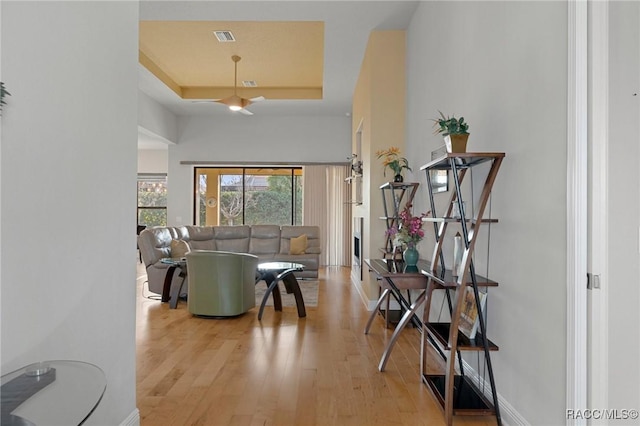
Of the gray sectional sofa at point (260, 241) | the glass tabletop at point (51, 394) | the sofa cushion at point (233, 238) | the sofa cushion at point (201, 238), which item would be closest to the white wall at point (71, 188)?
the glass tabletop at point (51, 394)

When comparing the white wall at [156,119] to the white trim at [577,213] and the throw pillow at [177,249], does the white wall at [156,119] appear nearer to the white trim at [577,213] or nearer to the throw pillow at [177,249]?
the throw pillow at [177,249]

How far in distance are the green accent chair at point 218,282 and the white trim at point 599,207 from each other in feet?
11.2

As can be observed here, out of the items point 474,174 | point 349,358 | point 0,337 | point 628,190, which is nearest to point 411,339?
point 349,358

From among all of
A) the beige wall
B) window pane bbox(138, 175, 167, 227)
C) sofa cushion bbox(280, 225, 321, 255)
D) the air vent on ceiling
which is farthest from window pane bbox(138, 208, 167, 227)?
the beige wall

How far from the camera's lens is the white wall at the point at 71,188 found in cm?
128

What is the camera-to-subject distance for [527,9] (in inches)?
77.5

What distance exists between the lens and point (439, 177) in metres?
3.42

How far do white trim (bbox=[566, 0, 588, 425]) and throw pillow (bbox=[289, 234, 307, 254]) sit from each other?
19.5ft

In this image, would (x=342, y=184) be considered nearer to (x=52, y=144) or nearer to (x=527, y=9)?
(x=527, y=9)

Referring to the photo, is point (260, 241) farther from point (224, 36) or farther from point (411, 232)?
point (411, 232)

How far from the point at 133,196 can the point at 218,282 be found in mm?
2499

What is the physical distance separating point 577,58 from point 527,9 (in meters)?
0.53

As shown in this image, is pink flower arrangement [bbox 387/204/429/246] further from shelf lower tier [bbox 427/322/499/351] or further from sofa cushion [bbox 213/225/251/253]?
sofa cushion [bbox 213/225/251/253]

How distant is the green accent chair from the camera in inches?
171
